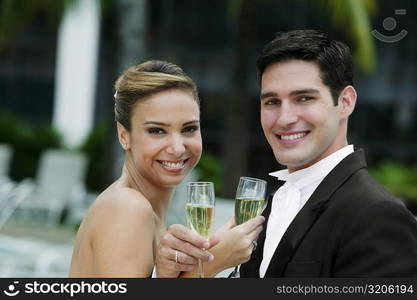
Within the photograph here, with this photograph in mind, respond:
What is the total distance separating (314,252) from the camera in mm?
2393

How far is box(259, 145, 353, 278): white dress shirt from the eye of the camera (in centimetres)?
260

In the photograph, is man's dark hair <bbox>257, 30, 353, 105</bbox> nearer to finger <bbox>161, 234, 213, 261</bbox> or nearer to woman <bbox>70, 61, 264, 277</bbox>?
woman <bbox>70, 61, 264, 277</bbox>

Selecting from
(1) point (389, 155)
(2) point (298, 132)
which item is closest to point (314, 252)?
(2) point (298, 132)

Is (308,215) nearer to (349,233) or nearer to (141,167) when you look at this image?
(349,233)

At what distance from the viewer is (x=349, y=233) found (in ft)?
7.57

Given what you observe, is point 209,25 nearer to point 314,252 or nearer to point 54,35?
point 54,35

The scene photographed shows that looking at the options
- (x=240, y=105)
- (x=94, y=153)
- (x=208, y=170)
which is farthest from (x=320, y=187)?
(x=94, y=153)

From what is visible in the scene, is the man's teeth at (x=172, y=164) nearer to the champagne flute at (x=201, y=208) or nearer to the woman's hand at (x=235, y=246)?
the champagne flute at (x=201, y=208)

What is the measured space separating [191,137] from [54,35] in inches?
603

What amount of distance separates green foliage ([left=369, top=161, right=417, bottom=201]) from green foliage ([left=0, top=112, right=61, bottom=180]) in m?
6.43

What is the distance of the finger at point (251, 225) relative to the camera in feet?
8.27

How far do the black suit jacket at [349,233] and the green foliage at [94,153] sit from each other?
475 inches

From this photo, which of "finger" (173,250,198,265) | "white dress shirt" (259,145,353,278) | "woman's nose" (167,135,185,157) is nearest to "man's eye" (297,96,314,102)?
"white dress shirt" (259,145,353,278)

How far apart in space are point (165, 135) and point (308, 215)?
70 centimetres
